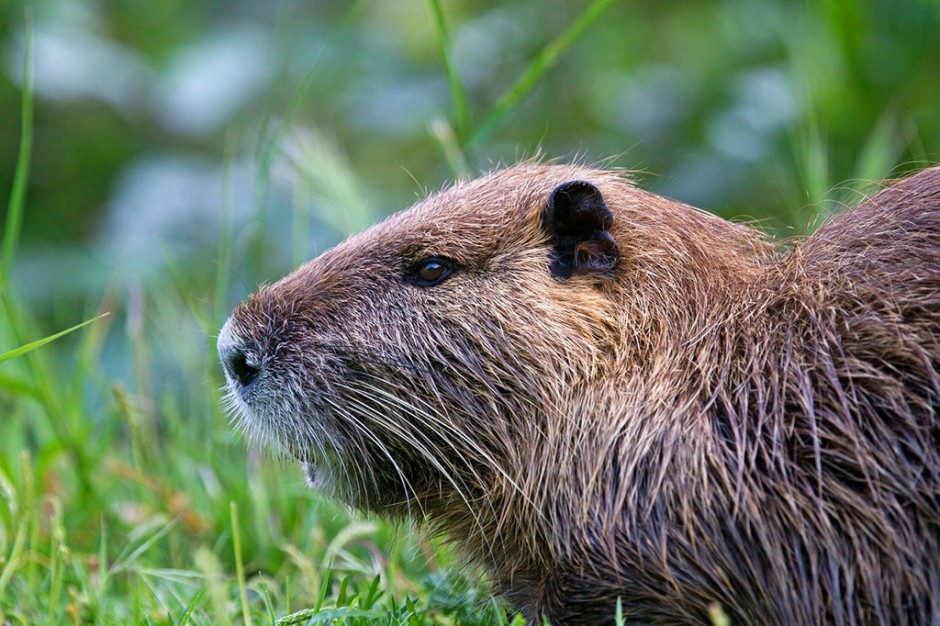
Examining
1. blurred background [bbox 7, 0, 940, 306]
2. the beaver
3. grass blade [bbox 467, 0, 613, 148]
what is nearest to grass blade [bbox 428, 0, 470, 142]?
grass blade [bbox 467, 0, 613, 148]

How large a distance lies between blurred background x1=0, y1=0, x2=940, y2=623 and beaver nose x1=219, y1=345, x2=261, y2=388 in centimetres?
122

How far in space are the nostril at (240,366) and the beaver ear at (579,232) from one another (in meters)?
0.79

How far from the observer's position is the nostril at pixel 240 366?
2.62 m

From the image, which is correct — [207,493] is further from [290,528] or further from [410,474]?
[410,474]

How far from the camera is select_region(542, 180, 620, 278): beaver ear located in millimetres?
2697

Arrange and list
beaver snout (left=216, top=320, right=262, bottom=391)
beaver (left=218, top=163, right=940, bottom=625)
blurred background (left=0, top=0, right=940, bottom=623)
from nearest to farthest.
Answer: beaver (left=218, top=163, right=940, bottom=625)
beaver snout (left=216, top=320, right=262, bottom=391)
blurred background (left=0, top=0, right=940, bottom=623)

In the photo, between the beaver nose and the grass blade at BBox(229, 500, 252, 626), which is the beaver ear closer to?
the beaver nose

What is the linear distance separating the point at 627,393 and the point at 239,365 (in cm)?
96

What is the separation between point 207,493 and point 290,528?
1.15ft

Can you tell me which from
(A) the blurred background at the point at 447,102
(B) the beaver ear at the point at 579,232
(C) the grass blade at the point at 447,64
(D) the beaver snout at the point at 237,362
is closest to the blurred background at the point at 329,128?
(A) the blurred background at the point at 447,102

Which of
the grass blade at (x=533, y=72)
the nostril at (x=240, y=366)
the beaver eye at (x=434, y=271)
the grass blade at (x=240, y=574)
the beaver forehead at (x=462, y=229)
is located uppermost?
the grass blade at (x=533, y=72)

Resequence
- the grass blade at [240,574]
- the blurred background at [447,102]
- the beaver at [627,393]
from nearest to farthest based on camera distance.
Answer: the beaver at [627,393] → the grass blade at [240,574] → the blurred background at [447,102]

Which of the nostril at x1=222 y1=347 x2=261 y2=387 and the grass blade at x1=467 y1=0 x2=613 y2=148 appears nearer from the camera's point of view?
the nostril at x1=222 y1=347 x2=261 y2=387

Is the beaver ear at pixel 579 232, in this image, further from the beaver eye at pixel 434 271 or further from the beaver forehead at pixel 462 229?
the beaver eye at pixel 434 271
